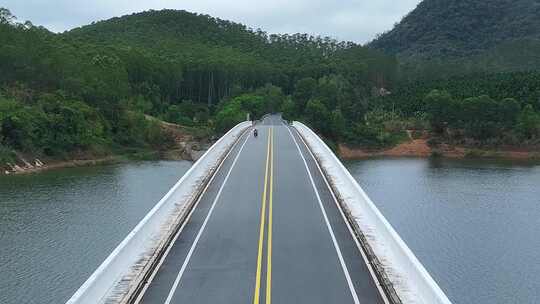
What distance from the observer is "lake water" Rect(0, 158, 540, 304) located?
23.9m

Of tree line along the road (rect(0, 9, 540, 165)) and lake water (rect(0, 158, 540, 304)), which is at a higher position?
tree line along the road (rect(0, 9, 540, 165))

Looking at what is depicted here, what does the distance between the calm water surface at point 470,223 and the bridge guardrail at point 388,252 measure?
4.20m

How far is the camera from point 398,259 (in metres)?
18.8

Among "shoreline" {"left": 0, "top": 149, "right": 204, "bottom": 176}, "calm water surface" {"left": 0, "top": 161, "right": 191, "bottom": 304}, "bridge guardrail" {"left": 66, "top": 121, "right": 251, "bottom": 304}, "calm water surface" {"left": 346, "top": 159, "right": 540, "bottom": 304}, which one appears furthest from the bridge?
"shoreline" {"left": 0, "top": 149, "right": 204, "bottom": 176}

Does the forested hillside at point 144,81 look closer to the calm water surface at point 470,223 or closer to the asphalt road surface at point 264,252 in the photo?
the calm water surface at point 470,223

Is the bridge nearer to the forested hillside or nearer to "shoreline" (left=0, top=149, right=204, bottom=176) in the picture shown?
"shoreline" (left=0, top=149, right=204, bottom=176)

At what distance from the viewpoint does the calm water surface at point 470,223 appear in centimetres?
2448

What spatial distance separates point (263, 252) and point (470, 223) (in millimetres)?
19324

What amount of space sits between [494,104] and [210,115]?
48.8 metres

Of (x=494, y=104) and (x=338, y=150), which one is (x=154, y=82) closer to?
(x=338, y=150)

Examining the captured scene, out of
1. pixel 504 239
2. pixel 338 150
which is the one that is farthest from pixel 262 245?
pixel 338 150

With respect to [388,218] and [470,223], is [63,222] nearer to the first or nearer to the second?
[388,218]

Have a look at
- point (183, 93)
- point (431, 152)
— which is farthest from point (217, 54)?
point (431, 152)

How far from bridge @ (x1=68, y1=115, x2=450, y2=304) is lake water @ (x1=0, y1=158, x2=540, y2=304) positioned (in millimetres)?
4385
